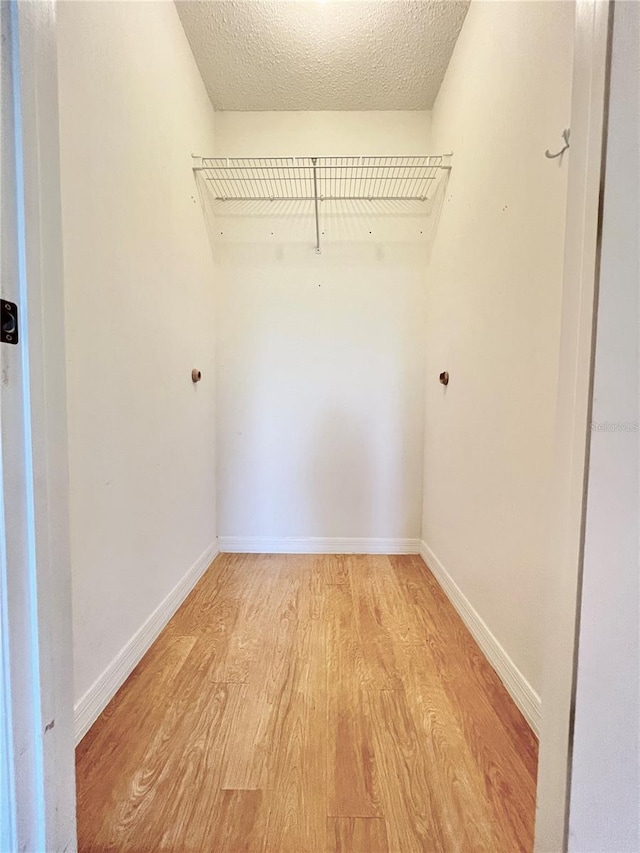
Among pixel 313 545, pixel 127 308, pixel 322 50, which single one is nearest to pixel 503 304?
pixel 127 308

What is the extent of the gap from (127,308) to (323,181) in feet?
4.76

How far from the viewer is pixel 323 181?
2.09 metres

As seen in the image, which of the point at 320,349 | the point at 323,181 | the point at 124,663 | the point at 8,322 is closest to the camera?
the point at 8,322

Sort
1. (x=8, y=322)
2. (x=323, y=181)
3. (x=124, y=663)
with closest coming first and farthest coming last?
(x=8, y=322) < (x=124, y=663) < (x=323, y=181)

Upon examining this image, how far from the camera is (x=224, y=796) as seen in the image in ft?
2.79

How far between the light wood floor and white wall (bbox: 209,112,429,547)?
769 millimetres

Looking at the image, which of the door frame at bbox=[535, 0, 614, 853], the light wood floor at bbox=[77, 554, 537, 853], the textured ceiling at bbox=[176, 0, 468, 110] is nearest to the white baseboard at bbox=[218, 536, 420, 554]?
the light wood floor at bbox=[77, 554, 537, 853]

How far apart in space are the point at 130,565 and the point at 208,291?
4.75 ft

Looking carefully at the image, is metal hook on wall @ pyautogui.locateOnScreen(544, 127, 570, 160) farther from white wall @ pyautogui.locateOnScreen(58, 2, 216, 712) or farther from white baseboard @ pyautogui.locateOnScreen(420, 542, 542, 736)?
white baseboard @ pyautogui.locateOnScreen(420, 542, 542, 736)

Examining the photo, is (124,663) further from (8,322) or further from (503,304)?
(503,304)

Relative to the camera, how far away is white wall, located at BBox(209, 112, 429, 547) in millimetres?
2125

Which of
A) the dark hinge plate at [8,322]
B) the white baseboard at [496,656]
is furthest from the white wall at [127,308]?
the white baseboard at [496,656]

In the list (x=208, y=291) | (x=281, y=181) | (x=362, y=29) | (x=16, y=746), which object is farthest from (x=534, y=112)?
(x=16, y=746)

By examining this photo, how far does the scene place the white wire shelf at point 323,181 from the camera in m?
2.04
